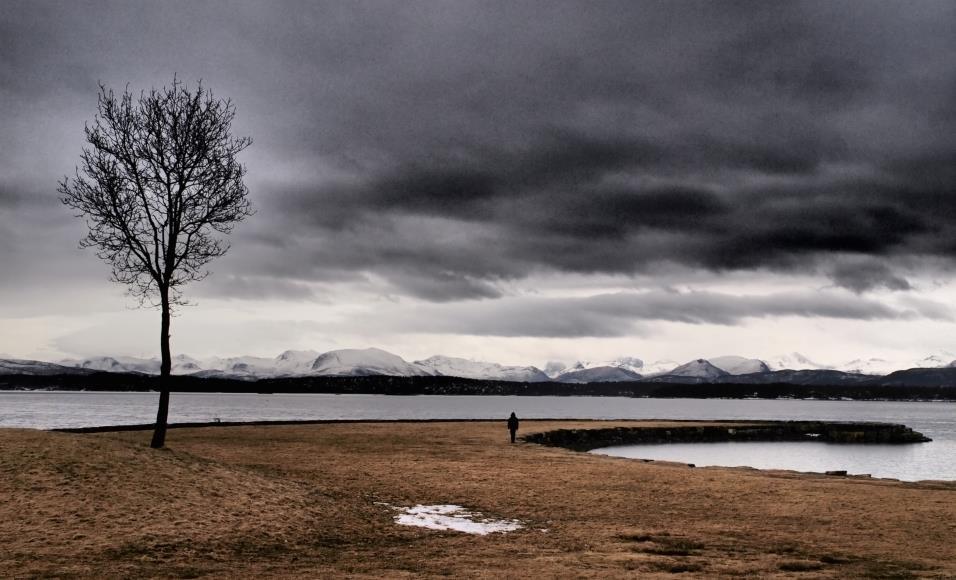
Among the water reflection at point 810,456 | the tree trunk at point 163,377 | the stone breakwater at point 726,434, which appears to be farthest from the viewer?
the stone breakwater at point 726,434

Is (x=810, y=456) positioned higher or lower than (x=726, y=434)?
lower

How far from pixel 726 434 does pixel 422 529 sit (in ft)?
236

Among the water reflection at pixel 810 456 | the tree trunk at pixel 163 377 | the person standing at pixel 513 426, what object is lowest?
the water reflection at pixel 810 456

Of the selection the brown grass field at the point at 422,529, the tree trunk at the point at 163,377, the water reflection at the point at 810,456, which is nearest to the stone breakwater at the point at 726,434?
the water reflection at the point at 810,456

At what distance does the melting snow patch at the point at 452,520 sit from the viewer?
18.0 m

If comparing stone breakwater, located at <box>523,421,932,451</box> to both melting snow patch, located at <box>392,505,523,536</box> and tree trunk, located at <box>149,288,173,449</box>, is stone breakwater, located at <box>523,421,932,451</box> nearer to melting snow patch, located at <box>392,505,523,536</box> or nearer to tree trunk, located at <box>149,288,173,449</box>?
tree trunk, located at <box>149,288,173,449</box>

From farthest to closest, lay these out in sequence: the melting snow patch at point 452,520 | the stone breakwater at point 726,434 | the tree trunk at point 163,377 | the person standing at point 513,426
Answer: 1. the stone breakwater at point 726,434
2. the person standing at point 513,426
3. the tree trunk at point 163,377
4. the melting snow patch at point 452,520

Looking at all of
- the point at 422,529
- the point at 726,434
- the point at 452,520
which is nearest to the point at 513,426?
the point at 452,520

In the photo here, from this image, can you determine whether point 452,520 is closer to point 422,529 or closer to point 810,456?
point 422,529

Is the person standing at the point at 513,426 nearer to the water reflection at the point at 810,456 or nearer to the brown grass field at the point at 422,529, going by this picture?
the water reflection at the point at 810,456

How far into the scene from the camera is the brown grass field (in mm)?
13531

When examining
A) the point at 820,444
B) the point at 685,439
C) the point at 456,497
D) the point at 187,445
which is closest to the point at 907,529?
the point at 456,497

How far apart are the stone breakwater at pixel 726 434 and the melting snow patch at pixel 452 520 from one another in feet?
113

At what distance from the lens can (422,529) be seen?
58.5 feet
